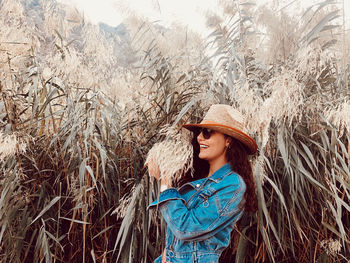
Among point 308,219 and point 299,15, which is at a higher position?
point 299,15

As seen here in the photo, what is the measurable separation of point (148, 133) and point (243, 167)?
71 centimetres

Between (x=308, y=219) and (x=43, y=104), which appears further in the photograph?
(x=43, y=104)

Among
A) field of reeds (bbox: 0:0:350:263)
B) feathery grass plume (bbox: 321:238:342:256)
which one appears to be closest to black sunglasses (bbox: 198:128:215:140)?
field of reeds (bbox: 0:0:350:263)

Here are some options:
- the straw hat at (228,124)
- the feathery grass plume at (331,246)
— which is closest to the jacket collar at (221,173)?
the straw hat at (228,124)

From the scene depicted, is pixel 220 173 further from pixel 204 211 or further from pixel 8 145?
pixel 8 145

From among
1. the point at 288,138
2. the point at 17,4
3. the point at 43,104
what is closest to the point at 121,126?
the point at 43,104

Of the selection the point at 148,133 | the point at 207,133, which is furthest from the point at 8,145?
the point at 207,133

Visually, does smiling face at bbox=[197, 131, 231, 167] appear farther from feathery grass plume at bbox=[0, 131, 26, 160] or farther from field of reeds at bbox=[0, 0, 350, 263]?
feathery grass plume at bbox=[0, 131, 26, 160]

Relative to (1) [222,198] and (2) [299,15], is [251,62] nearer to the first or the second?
(2) [299,15]

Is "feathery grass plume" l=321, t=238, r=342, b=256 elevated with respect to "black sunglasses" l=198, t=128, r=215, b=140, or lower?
lower

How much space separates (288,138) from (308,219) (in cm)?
45

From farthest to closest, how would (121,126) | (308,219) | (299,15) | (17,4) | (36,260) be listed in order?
(17,4)
(299,15)
(121,126)
(308,219)
(36,260)

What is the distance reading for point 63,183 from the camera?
1.76 meters

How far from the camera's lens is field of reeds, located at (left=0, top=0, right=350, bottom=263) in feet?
4.95
